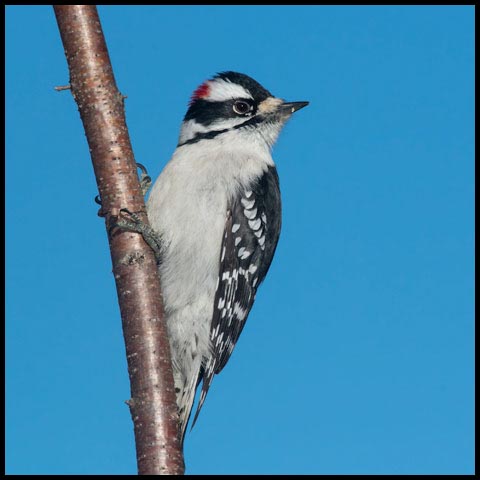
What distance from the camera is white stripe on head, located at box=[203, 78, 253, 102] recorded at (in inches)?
208

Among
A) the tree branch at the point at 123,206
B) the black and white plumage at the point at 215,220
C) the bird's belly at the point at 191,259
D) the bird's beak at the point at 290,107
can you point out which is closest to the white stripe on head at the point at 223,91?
the black and white plumage at the point at 215,220

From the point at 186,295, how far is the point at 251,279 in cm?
57

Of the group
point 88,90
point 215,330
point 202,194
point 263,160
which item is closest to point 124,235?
point 88,90

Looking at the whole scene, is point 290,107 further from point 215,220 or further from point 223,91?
point 215,220

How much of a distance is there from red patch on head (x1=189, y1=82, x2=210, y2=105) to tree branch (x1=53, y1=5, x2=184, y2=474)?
5.22 feet

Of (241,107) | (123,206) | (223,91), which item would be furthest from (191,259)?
(223,91)

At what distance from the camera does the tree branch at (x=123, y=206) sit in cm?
341

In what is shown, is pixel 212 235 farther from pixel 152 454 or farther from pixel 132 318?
pixel 152 454

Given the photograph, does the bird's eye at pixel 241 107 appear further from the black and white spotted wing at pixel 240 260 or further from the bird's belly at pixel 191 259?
Result: the bird's belly at pixel 191 259

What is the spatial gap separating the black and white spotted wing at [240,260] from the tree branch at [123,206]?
1.20 meters

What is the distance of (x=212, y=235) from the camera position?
4.80m

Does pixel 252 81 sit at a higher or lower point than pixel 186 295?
Answer: higher

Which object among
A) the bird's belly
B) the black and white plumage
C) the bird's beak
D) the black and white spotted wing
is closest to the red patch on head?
the black and white plumage

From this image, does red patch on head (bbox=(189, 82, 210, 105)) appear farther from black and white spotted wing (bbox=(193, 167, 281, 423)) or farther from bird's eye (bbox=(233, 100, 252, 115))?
black and white spotted wing (bbox=(193, 167, 281, 423))
